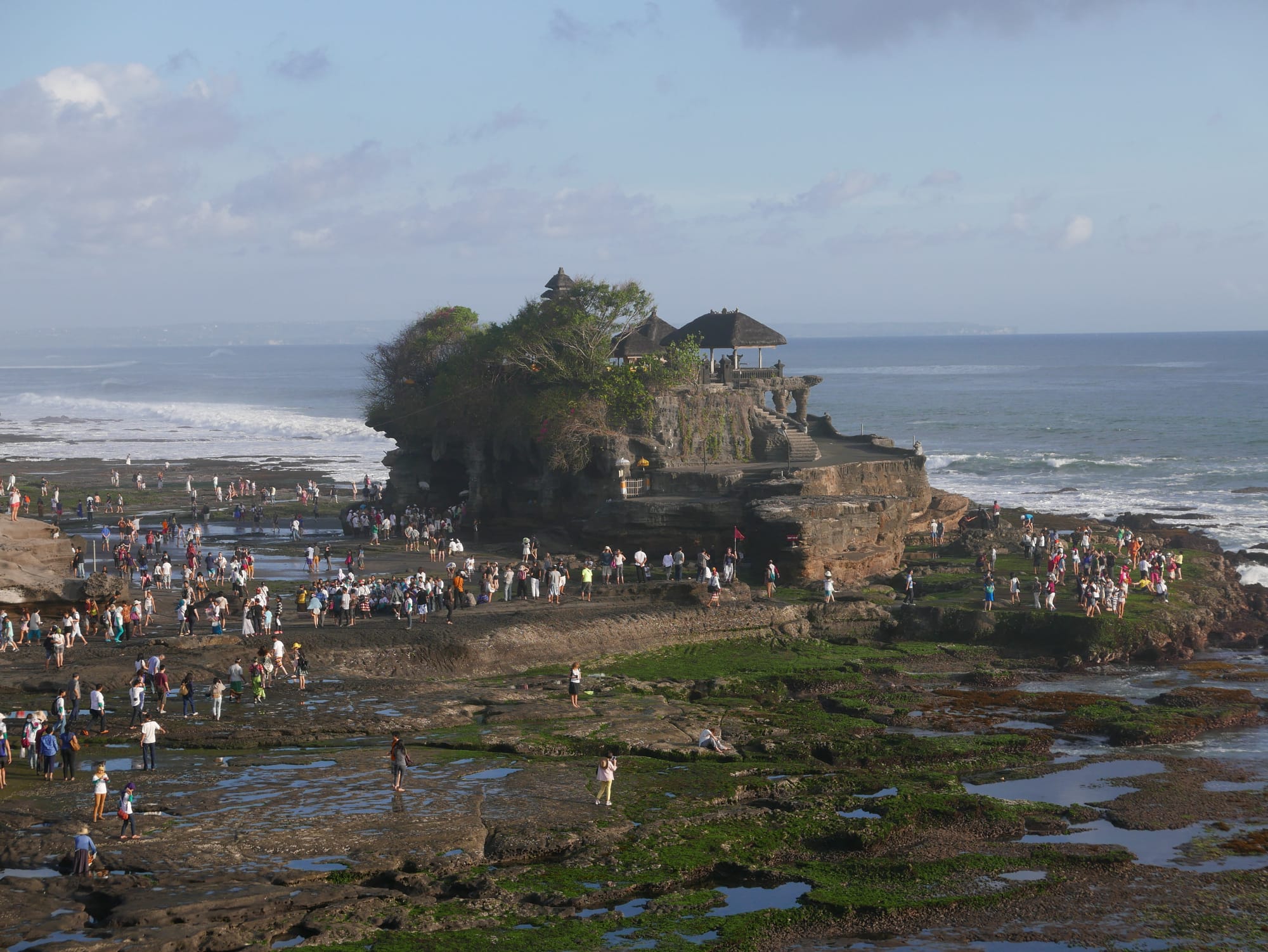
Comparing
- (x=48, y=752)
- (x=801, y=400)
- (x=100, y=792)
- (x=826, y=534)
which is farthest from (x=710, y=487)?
(x=100, y=792)

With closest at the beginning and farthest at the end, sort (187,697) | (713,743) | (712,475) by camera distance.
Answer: (713,743) < (187,697) < (712,475)

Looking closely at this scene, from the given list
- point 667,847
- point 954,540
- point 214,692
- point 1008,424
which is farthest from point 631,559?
point 1008,424

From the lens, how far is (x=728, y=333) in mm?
48375

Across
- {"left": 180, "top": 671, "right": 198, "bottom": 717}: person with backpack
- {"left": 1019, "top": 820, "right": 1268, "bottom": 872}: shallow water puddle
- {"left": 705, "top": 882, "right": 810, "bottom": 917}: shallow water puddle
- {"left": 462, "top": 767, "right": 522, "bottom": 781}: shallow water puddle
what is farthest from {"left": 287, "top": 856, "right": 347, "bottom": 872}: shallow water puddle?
{"left": 1019, "top": 820, "right": 1268, "bottom": 872}: shallow water puddle

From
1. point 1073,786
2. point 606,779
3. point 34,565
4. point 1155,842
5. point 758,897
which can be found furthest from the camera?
point 34,565

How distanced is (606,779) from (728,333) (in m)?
30.5

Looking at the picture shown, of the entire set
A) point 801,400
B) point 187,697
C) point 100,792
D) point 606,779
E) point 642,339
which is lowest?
point 606,779

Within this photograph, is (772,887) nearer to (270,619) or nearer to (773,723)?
(773,723)

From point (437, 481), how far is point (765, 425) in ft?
46.3

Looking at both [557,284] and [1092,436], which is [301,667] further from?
[1092,436]

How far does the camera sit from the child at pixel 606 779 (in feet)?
65.8

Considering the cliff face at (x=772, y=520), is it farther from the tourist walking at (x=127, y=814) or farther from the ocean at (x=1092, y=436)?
the tourist walking at (x=127, y=814)

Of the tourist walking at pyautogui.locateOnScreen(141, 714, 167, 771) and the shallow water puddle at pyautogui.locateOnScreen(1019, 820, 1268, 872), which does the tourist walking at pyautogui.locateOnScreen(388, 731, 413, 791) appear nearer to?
the tourist walking at pyautogui.locateOnScreen(141, 714, 167, 771)

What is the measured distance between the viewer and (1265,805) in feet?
67.7
